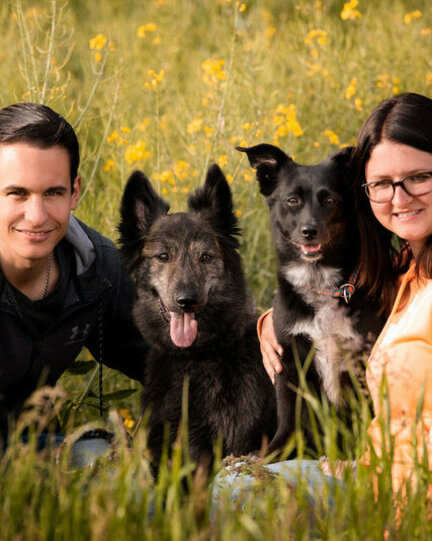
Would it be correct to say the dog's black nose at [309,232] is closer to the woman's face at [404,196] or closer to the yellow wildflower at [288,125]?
the woman's face at [404,196]

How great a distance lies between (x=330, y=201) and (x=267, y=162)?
1.53 feet

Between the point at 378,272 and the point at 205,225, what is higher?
the point at 205,225

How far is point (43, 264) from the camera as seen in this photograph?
317cm

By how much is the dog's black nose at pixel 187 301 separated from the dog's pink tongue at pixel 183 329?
0.29ft

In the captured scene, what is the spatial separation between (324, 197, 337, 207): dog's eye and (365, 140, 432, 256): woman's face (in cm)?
68

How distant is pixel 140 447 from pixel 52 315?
4.74 feet

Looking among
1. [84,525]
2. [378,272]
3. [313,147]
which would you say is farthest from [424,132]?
[313,147]

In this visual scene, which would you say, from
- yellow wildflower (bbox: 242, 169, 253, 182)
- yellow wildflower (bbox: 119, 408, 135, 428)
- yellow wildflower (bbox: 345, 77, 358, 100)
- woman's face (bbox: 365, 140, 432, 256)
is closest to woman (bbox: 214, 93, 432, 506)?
woman's face (bbox: 365, 140, 432, 256)

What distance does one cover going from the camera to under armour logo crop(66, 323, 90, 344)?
10.7 feet

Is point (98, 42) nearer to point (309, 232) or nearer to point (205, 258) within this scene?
point (205, 258)

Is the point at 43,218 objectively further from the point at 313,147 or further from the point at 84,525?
the point at 313,147

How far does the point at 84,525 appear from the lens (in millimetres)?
1874

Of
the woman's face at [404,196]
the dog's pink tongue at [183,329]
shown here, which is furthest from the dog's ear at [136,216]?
the woman's face at [404,196]

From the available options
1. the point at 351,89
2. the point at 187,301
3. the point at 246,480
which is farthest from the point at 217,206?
the point at 351,89
